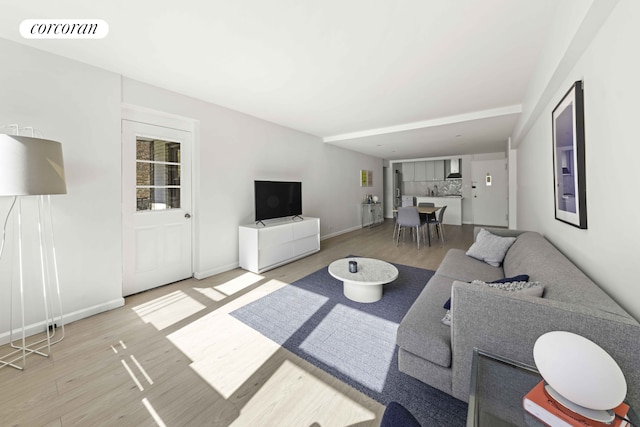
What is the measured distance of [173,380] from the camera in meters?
1.64

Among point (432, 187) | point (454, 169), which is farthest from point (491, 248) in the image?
point (432, 187)

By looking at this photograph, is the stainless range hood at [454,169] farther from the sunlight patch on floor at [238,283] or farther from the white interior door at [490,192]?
the sunlight patch on floor at [238,283]

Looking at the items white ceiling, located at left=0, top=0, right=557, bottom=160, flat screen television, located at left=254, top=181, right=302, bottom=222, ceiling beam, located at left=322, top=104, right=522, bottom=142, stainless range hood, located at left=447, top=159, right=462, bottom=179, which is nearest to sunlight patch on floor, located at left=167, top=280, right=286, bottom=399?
flat screen television, located at left=254, top=181, right=302, bottom=222

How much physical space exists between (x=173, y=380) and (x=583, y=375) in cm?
211

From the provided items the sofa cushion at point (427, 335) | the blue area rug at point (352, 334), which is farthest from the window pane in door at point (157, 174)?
the sofa cushion at point (427, 335)

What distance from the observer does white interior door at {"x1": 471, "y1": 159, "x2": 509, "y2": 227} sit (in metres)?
7.35

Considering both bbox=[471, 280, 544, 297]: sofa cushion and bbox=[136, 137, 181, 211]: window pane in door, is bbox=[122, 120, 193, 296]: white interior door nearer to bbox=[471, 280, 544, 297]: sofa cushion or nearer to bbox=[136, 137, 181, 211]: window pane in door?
bbox=[136, 137, 181, 211]: window pane in door

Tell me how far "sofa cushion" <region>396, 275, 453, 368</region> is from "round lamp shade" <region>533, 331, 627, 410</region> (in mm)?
611

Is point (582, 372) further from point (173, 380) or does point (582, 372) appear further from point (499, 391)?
point (173, 380)

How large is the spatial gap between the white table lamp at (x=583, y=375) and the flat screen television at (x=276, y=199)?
363 centimetres

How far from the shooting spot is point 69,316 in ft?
7.70

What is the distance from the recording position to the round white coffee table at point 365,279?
255cm

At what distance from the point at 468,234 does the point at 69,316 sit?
24.7 feet

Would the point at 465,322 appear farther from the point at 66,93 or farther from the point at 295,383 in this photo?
the point at 66,93
